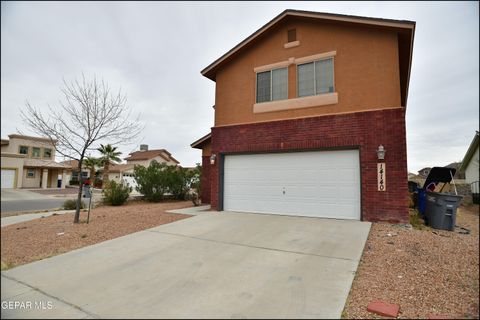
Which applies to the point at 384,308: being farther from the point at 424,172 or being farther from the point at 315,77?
the point at 424,172

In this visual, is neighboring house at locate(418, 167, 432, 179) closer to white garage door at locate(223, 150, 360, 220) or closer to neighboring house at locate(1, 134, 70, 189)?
white garage door at locate(223, 150, 360, 220)

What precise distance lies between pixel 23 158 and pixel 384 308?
476cm

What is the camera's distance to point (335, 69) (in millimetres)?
9211

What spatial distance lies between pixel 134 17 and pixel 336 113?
23.2ft

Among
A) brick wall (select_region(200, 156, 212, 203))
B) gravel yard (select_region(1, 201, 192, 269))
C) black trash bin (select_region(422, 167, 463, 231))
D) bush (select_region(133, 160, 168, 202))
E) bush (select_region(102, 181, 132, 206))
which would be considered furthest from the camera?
bush (select_region(133, 160, 168, 202))

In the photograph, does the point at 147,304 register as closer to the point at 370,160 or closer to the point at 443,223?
the point at 370,160

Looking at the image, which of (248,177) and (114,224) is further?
(248,177)

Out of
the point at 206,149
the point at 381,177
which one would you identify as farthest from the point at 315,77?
the point at 206,149

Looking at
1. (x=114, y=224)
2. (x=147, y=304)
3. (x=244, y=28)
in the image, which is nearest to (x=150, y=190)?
(x=114, y=224)

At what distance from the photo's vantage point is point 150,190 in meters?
16.7

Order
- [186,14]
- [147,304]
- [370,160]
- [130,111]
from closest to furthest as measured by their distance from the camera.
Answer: [147,304]
[186,14]
[370,160]
[130,111]

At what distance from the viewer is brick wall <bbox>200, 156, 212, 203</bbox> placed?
570 inches

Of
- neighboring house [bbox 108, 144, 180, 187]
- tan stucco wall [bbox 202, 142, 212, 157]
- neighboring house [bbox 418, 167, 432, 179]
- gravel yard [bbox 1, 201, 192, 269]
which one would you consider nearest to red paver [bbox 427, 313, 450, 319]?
gravel yard [bbox 1, 201, 192, 269]

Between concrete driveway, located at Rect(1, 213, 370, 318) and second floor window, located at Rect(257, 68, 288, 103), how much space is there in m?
5.72
